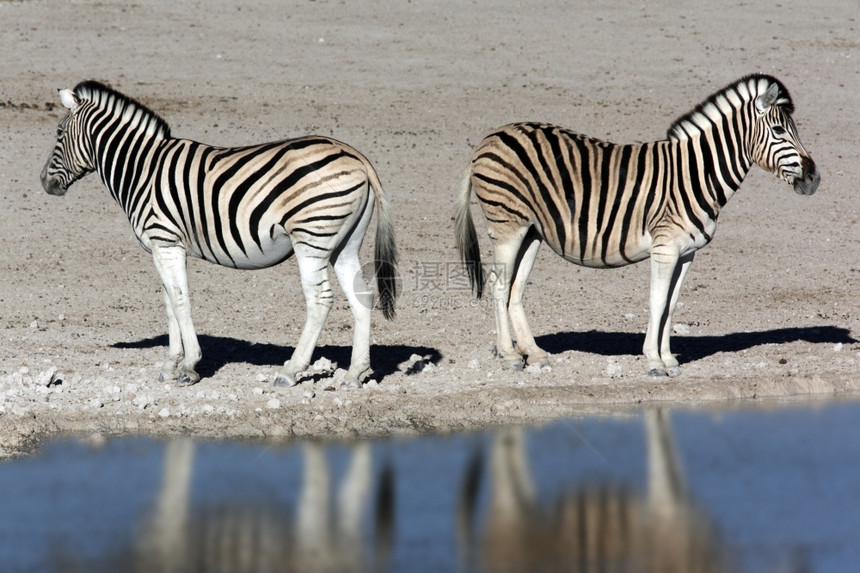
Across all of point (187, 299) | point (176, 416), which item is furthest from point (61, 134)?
point (176, 416)

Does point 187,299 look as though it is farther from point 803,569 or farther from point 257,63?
point 257,63

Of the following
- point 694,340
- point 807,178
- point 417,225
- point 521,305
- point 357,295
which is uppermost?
point 807,178

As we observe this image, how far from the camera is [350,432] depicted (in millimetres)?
7754

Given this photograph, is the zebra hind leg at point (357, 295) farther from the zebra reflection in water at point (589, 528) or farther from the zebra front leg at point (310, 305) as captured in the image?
the zebra reflection in water at point (589, 528)

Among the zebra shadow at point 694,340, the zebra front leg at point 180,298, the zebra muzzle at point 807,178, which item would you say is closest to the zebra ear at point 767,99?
the zebra muzzle at point 807,178

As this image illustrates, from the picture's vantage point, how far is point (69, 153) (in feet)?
32.0

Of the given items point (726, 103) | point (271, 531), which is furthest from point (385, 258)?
point (271, 531)

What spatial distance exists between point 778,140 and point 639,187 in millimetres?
1130

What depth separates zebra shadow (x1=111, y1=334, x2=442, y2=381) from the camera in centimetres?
971

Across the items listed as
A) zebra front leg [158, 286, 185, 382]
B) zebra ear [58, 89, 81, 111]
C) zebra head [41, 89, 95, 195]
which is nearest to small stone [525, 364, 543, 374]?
zebra front leg [158, 286, 185, 382]

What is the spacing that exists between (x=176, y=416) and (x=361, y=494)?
1972 millimetres

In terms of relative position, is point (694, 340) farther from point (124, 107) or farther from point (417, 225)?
point (124, 107)

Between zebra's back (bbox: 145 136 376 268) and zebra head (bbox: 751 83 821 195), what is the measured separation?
10.1ft

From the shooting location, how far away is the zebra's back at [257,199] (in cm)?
862
